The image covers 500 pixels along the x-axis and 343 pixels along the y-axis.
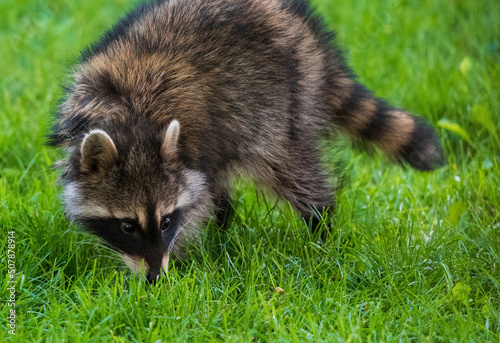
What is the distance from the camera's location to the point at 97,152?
10.8 feet

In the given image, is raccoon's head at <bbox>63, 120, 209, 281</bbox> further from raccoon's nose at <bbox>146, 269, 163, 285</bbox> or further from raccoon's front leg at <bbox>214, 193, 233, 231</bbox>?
Answer: raccoon's front leg at <bbox>214, 193, 233, 231</bbox>

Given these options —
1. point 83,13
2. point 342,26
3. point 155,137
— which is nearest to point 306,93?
point 155,137

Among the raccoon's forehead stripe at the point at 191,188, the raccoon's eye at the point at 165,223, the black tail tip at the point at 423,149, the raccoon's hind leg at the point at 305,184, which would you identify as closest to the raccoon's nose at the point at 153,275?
the raccoon's eye at the point at 165,223

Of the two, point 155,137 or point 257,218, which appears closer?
point 155,137

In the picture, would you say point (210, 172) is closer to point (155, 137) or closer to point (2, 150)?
point (155, 137)

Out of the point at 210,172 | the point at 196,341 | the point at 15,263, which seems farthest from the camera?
the point at 210,172

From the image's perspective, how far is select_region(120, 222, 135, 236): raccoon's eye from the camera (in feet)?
11.1

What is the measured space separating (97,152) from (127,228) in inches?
16.7

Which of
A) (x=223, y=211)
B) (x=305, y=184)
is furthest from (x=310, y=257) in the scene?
(x=223, y=211)

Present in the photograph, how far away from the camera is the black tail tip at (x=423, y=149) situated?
14.5ft

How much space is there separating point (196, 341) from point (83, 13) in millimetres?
5002

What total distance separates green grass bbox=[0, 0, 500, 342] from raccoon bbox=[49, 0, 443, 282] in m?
0.21

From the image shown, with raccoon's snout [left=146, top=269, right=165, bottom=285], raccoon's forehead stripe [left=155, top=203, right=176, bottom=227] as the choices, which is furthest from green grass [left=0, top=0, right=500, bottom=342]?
raccoon's forehead stripe [left=155, top=203, right=176, bottom=227]

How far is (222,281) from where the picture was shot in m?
3.50
